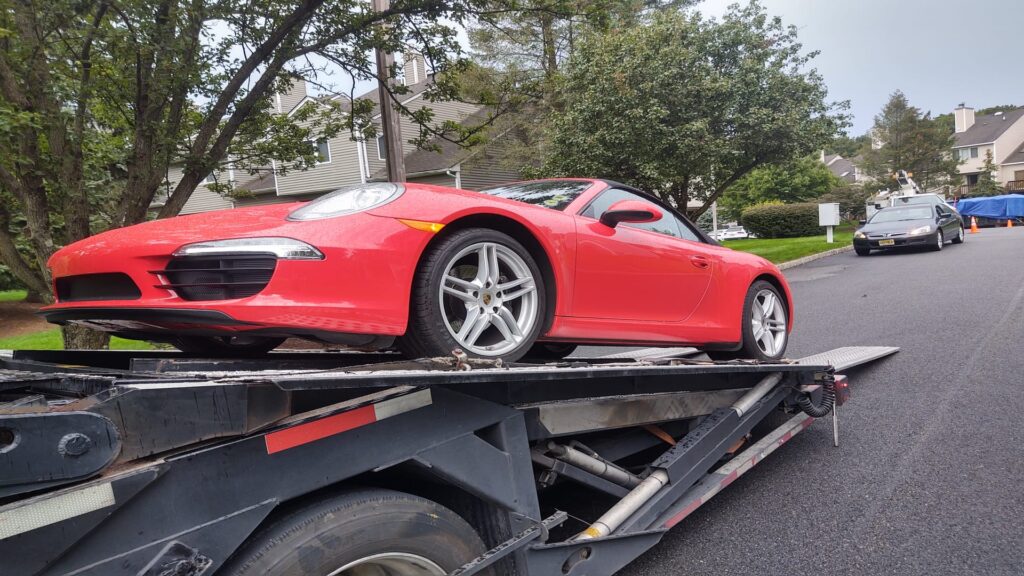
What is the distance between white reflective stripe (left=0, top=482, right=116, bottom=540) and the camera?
50.9 inches

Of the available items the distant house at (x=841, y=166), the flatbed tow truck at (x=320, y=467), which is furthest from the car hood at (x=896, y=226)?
the distant house at (x=841, y=166)

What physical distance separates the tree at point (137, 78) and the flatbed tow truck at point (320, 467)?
345 centimetres

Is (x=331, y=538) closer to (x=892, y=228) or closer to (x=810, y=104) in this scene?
(x=810, y=104)

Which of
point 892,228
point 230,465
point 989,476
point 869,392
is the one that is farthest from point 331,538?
point 892,228

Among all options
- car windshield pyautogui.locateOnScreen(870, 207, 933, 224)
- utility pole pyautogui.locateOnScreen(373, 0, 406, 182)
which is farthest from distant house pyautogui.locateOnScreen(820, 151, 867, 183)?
utility pole pyautogui.locateOnScreen(373, 0, 406, 182)

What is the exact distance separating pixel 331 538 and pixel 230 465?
1.13 feet

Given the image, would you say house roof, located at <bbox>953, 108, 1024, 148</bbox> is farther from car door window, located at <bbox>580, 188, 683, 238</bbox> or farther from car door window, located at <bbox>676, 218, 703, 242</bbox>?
car door window, located at <bbox>580, 188, 683, 238</bbox>

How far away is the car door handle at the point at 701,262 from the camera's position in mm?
3867

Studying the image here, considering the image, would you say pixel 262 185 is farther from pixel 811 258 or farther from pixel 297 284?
pixel 297 284

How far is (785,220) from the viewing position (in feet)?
84.9

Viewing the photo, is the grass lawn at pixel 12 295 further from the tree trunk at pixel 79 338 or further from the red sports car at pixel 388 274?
the red sports car at pixel 388 274

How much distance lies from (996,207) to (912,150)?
16.7m

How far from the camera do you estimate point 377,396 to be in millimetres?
1909

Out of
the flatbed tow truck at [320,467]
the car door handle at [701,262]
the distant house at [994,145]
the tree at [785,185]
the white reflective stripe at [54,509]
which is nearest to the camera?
the white reflective stripe at [54,509]
